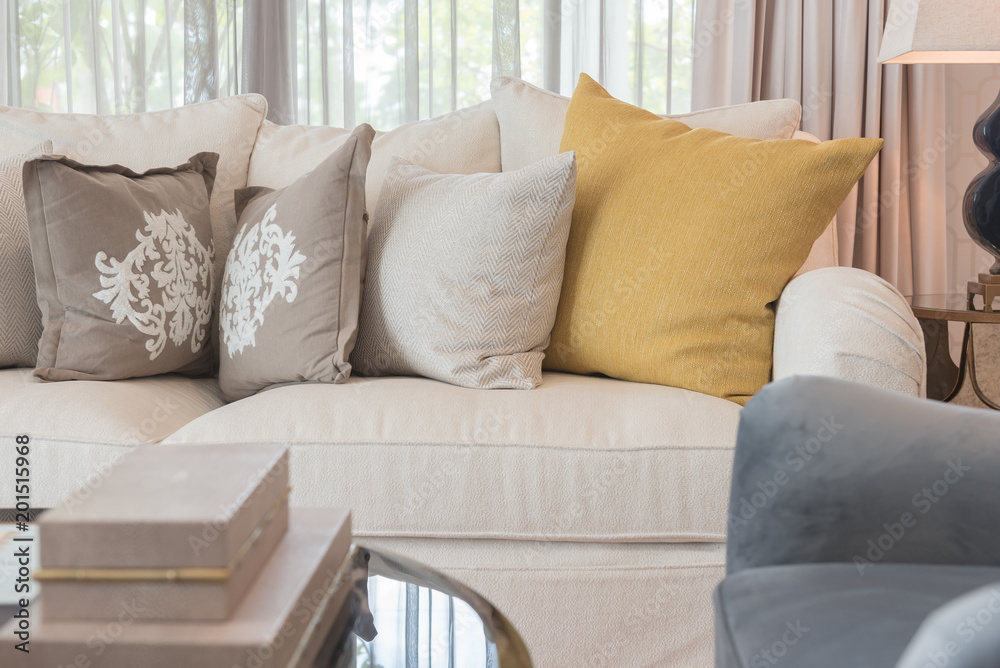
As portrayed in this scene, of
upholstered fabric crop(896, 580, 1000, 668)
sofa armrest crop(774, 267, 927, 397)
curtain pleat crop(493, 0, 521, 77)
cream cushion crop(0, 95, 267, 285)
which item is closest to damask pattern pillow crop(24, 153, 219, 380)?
cream cushion crop(0, 95, 267, 285)

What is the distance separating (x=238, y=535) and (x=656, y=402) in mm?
810

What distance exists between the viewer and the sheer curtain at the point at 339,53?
99.5 inches

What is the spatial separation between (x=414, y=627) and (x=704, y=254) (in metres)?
0.86

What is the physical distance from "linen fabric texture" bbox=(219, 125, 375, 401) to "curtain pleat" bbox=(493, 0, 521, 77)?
1228 mm

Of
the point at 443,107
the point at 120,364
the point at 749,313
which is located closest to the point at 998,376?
the point at 749,313

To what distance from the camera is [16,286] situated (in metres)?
1.49

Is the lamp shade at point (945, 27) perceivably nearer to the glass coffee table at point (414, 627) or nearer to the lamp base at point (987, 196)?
the lamp base at point (987, 196)

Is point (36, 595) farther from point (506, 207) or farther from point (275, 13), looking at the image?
point (275, 13)

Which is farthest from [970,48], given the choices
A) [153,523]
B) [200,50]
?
[200,50]

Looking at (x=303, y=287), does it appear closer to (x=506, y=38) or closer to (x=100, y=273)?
(x=100, y=273)

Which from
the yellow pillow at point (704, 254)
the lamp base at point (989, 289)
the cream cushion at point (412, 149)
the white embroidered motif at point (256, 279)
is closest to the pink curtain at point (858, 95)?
the lamp base at point (989, 289)

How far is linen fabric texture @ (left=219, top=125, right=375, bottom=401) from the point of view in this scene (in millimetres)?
1366

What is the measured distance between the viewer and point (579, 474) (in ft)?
3.63

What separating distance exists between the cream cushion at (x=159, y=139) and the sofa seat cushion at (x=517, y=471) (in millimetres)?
661
